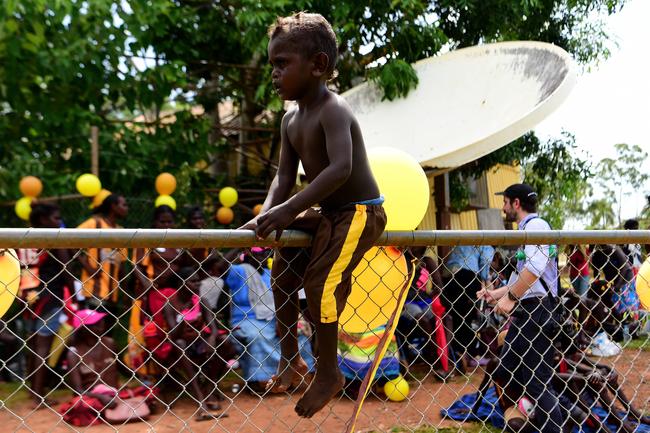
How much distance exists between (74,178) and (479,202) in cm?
729

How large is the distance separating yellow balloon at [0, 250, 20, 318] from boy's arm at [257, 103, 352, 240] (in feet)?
2.42

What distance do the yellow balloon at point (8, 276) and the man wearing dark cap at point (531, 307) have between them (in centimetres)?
265

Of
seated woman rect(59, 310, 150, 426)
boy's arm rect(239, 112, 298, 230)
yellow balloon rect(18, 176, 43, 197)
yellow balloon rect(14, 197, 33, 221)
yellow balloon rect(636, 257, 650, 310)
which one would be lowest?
seated woman rect(59, 310, 150, 426)

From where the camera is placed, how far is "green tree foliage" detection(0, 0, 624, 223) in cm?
715

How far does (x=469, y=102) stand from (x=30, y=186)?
4.59m

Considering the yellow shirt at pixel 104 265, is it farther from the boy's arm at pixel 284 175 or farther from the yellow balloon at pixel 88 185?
the boy's arm at pixel 284 175

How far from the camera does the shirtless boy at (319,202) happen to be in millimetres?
2184

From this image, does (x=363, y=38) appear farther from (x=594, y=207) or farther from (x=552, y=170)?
(x=594, y=207)

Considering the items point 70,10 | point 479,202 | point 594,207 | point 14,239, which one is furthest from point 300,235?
point 594,207

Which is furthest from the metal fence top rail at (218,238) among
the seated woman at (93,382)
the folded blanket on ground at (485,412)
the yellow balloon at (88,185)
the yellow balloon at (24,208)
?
the yellow balloon at (24,208)

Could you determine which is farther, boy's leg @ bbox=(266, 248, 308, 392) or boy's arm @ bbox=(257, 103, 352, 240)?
boy's leg @ bbox=(266, 248, 308, 392)

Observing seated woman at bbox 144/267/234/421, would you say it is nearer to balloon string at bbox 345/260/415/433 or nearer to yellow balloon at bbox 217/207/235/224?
yellow balloon at bbox 217/207/235/224

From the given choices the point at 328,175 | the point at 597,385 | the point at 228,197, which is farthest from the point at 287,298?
the point at 228,197

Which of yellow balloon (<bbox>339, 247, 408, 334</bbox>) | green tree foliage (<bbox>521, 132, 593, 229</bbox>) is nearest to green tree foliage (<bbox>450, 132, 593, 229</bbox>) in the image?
green tree foliage (<bbox>521, 132, 593, 229</bbox>)
